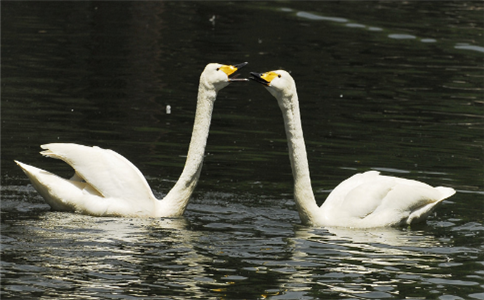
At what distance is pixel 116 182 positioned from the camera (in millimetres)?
10727

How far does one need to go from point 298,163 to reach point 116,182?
7.18 ft

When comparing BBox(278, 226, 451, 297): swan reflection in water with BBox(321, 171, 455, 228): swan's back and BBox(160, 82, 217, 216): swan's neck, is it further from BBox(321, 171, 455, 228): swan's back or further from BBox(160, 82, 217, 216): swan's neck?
BBox(160, 82, 217, 216): swan's neck

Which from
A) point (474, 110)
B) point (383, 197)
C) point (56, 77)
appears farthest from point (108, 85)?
point (383, 197)

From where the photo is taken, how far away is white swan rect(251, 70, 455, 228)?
1058cm

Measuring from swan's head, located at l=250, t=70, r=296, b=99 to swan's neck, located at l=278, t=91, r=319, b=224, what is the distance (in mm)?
153

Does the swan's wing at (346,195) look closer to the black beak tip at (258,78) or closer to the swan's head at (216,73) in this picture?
the black beak tip at (258,78)

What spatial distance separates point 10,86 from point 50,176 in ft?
27.5

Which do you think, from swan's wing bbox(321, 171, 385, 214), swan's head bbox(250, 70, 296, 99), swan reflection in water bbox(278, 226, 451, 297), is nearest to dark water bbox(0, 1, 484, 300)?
swan reflection in water bbox(278, 226, 451, 297)

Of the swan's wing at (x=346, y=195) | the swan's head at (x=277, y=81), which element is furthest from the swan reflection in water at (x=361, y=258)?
the swan's head at (x=277, y=81)

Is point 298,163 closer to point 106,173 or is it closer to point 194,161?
point 194,161

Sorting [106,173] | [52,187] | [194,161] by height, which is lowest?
[52,187]

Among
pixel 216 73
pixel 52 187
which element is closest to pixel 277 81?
A: pixel 216 73

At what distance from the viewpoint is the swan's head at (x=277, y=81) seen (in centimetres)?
1022

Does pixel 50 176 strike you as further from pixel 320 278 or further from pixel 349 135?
pixel 349 135
